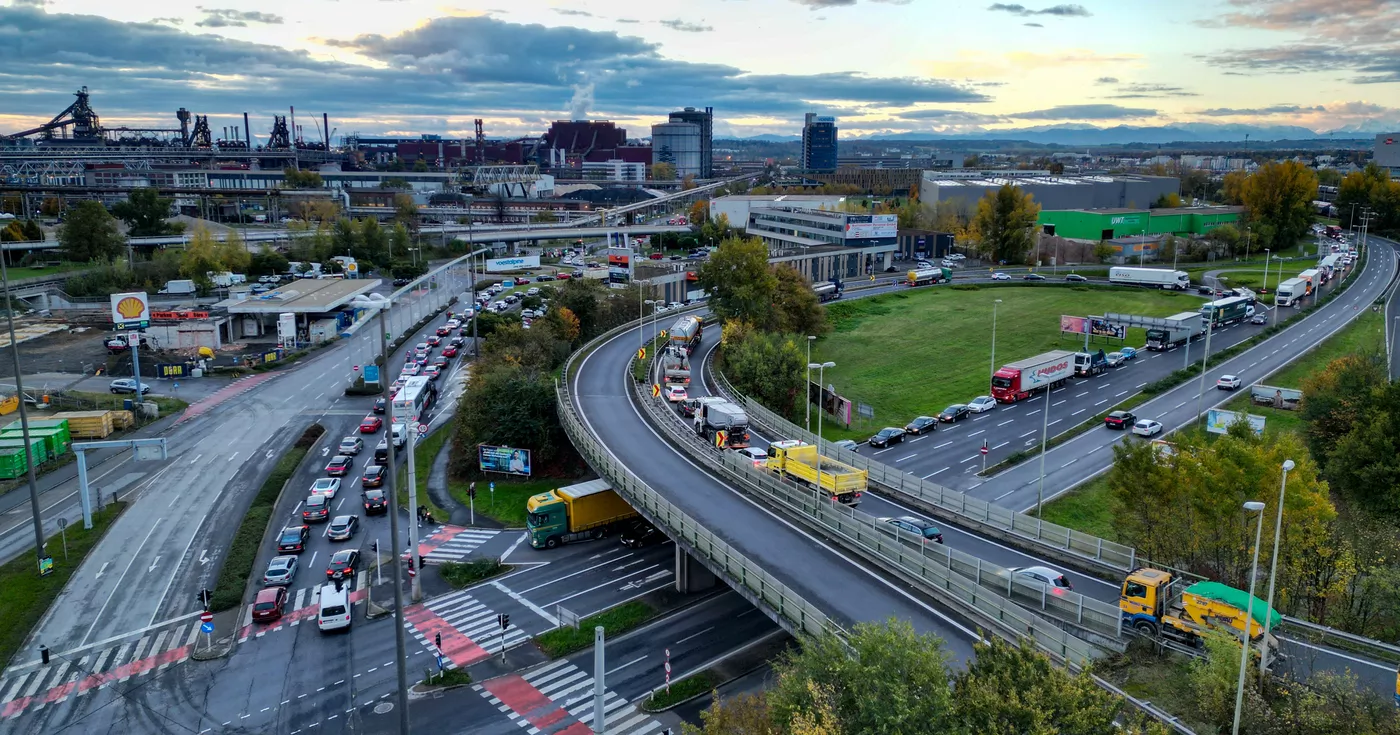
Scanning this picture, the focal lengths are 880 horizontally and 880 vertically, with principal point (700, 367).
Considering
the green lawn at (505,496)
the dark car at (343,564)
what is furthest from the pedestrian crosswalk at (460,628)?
the green lawn at (505,496)

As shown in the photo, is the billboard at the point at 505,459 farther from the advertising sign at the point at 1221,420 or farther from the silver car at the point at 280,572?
the advertising sign at the point at 1221,420

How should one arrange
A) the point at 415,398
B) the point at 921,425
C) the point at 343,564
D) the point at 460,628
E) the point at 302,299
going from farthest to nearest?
the point at 302,299, the point at 415,398, the point at 921,425, the point at 343,564, the point at 460,628

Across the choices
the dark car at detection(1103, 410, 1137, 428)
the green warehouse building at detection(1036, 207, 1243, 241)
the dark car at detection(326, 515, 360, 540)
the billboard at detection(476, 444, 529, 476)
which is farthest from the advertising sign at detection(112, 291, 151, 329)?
the green warehouse building at detection(1036, 207, 1243, 241)

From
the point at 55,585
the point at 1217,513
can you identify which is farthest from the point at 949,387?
the point at 55,585

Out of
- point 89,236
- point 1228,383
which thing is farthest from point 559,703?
point 89,236

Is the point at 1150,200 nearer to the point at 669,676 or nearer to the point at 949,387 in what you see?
the point at 949,387

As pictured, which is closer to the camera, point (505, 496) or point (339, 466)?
point (505, 496)

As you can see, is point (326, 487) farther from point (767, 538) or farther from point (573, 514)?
point (767, 538)
